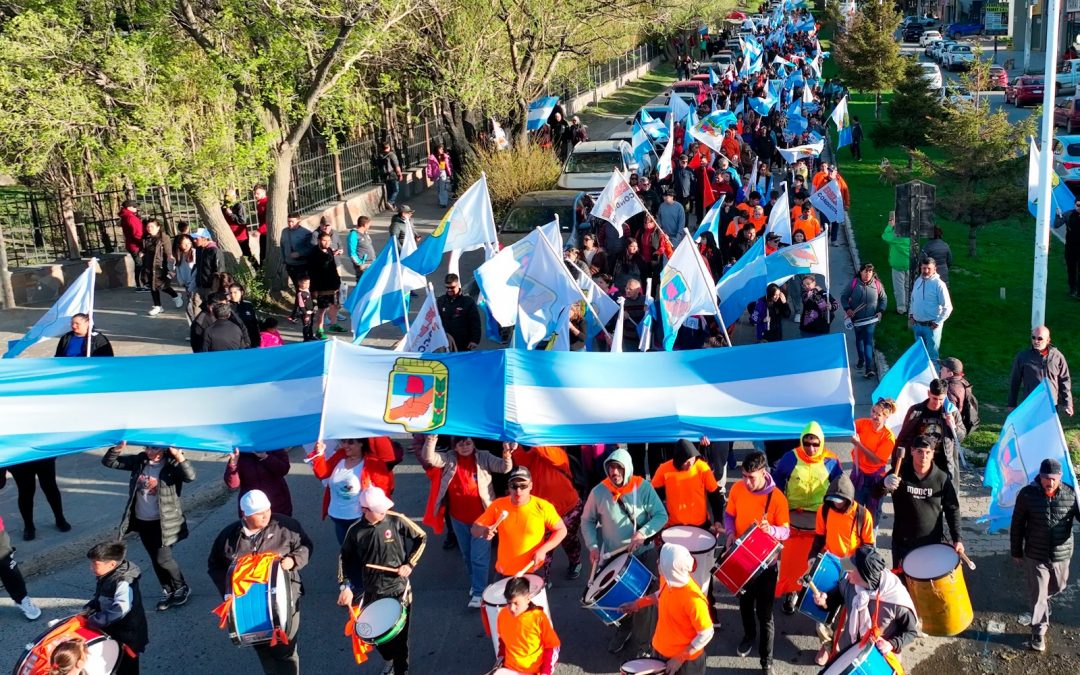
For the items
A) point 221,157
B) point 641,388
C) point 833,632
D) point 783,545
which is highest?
point 221,157

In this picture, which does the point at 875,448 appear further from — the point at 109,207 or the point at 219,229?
the point at 109,207

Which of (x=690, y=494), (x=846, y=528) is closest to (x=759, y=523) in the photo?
(x=846, y=528)

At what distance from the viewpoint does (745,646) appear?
25.5ft

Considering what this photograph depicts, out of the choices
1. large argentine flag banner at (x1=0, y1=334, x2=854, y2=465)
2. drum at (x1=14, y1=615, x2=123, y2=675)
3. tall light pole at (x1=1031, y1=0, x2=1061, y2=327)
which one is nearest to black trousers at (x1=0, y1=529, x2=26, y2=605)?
large argentine flag banner at (x1=0, y1=334, x2=854, y2=465)

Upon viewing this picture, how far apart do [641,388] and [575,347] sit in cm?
356

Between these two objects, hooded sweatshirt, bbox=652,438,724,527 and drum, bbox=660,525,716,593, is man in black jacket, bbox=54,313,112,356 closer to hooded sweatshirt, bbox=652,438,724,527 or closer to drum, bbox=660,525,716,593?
hooded sweatshirt, bbox=652,438,724,527

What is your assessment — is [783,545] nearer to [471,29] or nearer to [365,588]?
[365,588]

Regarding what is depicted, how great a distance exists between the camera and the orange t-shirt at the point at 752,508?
24.6 feet

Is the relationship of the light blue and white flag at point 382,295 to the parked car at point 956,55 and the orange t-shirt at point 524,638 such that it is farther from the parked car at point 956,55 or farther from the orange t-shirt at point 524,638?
the parked car at point 956,55

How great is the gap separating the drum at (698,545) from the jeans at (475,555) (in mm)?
1475

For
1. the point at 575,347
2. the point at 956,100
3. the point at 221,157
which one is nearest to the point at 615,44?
the point at 956,100

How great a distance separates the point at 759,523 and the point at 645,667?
1378 millimetres

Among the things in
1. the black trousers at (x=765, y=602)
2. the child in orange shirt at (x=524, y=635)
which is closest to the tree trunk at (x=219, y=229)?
the child in orange shirt at (x=524, y=635)

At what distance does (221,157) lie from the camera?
604 inches
